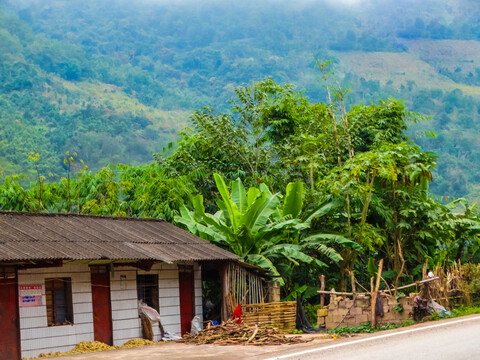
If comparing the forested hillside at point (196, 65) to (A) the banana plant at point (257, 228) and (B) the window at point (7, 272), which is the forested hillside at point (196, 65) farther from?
(B) the window at point (7, 272)

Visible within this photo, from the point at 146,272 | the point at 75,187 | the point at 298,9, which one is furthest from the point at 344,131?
the point at 298,9

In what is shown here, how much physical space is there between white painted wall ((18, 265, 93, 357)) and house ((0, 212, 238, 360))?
2cm

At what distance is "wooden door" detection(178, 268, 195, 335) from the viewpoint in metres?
19.0

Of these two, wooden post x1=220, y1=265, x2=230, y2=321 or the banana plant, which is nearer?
wooden post x1=220, y1=265, x2=230, y2=321

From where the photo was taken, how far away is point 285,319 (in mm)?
19375

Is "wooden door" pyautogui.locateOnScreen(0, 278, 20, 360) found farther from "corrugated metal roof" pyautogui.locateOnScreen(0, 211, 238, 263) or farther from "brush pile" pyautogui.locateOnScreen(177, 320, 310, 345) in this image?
"brush pile" pyautogui.locateOnScreen(177, 320, 310, 345)

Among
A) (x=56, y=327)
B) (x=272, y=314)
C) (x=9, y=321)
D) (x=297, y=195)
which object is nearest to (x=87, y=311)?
(x=56, y=327)

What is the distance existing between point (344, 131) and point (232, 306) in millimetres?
12354

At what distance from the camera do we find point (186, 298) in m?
19.2

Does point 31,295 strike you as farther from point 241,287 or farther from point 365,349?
point 365,349

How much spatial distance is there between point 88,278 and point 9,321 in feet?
7.75

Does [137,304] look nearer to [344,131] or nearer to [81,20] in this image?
[344,131]

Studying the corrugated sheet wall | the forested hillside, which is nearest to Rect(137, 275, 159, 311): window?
the corrugated sheet wall

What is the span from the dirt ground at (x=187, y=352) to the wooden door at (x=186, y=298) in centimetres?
263
